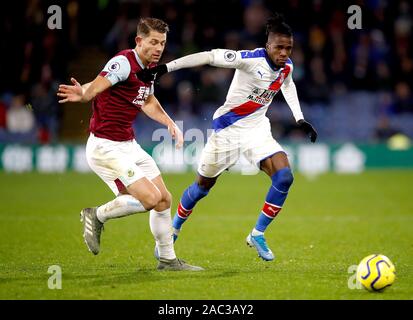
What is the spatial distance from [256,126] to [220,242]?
2025 mm

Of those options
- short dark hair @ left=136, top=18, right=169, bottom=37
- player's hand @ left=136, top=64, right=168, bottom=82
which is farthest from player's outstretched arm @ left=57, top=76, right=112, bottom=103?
short dark hair @ left=136, top=18, right=169, bottom=37

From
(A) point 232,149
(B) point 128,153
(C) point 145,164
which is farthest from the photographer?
(A) point 232,149

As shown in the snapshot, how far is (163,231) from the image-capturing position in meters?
7.61

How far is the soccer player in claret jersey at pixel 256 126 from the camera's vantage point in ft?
26.3

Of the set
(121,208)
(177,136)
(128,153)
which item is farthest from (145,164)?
(121,208)

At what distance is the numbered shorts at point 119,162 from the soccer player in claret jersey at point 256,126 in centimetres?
110

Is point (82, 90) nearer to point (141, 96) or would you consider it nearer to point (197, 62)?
point (141, 96)

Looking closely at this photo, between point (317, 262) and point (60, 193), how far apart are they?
27.9ft

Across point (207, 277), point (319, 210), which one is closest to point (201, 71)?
point (319, 210)

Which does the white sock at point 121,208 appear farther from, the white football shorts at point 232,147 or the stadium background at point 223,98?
the stadium background at point 223,98

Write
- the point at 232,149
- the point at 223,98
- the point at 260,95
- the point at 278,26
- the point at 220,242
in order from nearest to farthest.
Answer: the point at 278,26 → the point at 260,95 → the point at 232,149 → the point at 220,242 → the point at 223,98

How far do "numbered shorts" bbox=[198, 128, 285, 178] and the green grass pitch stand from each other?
3.45 feet

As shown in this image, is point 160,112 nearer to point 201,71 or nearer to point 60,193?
point 60,193

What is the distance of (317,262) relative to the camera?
820cm
